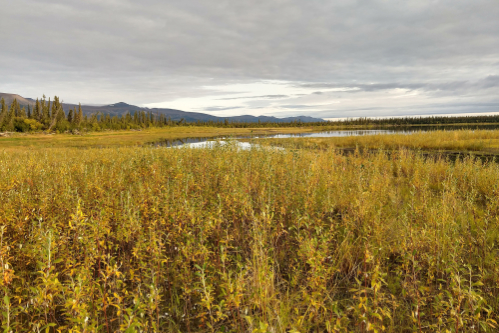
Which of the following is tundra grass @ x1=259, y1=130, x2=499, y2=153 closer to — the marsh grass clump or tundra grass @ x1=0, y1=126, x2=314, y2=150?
tundra grass @ x1=0, y1=126, x2=314, y2=150

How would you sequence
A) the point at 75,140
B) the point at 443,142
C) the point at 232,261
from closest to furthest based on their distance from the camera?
1. the point at 232,261
2. the point at 443,142
3. the point at 75,140

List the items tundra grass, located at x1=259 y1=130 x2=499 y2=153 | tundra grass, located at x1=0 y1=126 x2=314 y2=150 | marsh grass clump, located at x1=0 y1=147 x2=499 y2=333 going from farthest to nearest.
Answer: tundra grass, located at x1=0 y1=126 x2=314 y2=150, tundra grass, located at x1=259 y1=130 x2=499 y2=153, marsh grass clump, located at x1=0 y1=147 x2=499 y2=333

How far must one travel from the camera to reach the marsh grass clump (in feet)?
7.79

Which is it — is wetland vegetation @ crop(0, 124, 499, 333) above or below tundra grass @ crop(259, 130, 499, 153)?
below

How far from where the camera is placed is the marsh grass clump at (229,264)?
2373mm

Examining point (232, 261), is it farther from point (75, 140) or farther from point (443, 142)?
point (75, 140)

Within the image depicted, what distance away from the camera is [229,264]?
3.85m

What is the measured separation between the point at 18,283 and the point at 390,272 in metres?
5.74

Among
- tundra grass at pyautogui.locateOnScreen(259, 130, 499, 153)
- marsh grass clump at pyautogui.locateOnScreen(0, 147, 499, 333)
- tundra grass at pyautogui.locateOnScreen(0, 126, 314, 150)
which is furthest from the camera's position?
tundra grass at pyautogui.locateOnScreen(0, 126, 314, 150)

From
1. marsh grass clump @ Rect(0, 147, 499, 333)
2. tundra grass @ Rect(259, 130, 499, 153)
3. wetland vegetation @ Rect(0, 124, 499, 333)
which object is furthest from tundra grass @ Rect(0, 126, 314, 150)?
tundra grass @ Rect(259, 130, 499, 153)

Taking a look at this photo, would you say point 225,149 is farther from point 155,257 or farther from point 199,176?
point 155,257

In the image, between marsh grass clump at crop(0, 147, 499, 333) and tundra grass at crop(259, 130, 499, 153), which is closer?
marsh grass clump at crop(0, 147, 499, 333)

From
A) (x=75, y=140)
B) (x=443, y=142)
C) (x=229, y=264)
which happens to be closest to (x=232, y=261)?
(x=229, y=264)

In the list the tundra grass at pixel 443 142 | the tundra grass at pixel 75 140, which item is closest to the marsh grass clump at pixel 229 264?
the tundra grass at pixel 75 140
